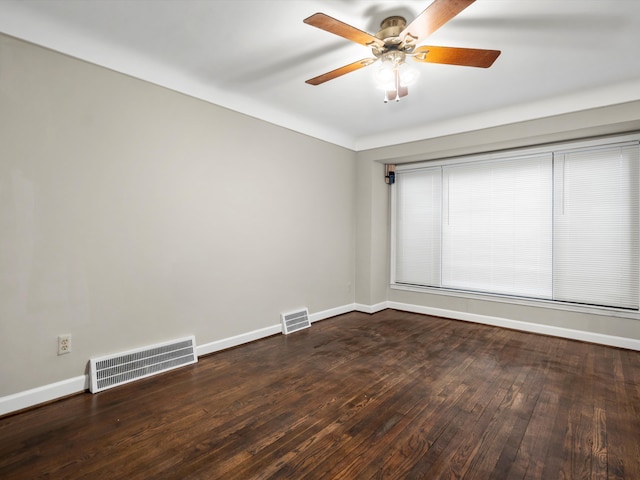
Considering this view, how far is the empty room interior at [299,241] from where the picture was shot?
2029 millimetres

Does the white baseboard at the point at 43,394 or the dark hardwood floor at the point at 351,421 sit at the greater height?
the white baseboard at the point at 43,394

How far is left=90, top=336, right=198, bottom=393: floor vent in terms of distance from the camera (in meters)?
2.60

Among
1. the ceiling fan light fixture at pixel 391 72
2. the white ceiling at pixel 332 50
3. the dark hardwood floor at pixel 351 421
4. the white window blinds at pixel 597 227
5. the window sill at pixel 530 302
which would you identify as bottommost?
the dark hardwood floor at pixel 351 421

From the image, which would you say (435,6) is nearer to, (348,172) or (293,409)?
(293,409)

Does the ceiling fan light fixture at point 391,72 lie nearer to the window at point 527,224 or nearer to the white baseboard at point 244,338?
the window at point 527,224

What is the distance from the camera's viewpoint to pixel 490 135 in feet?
13.4

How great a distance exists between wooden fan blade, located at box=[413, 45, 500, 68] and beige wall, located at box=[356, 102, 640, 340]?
203 cm

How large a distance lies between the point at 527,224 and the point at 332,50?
3.28 meters

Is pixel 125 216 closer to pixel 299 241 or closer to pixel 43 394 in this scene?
pixel 43 394

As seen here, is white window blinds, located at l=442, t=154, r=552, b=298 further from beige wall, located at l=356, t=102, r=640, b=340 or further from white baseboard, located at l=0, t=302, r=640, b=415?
white baseboard, located at l=0, t=302, r=640, b=415

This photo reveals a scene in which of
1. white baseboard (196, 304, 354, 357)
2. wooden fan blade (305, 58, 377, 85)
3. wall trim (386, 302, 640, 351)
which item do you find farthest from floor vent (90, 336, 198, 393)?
wall trim (386, 302, 640, 351)

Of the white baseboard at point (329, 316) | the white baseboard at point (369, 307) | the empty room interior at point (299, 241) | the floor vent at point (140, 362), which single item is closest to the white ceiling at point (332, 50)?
the empty room interior at point (299, 241)

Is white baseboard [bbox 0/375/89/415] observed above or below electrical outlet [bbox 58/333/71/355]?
below

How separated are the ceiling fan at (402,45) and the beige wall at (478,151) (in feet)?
6.61
